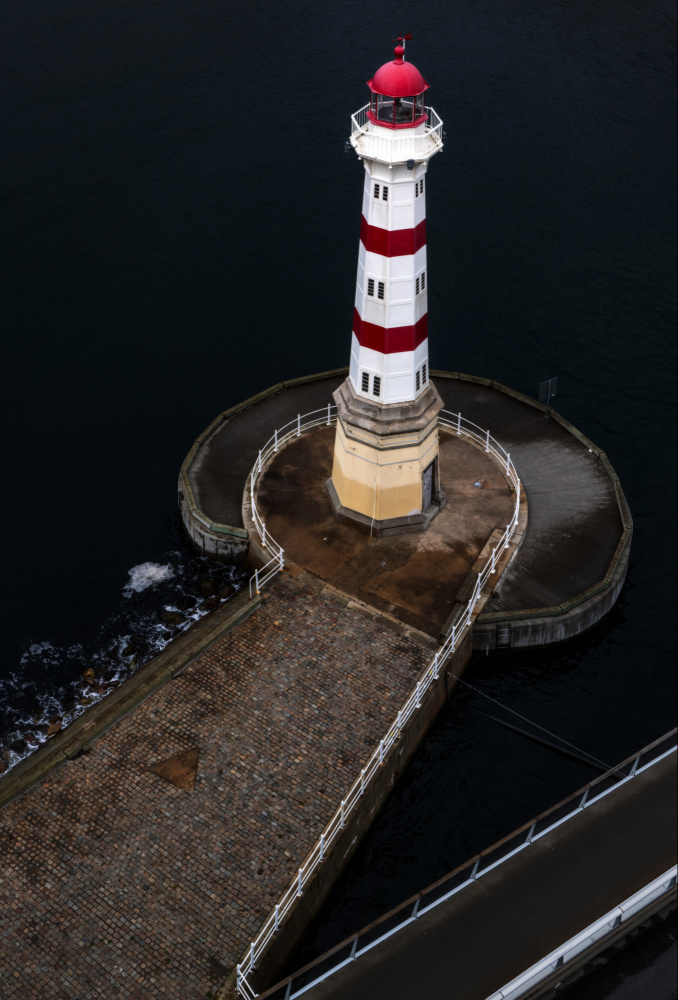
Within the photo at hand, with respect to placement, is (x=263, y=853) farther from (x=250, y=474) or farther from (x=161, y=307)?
(x=161, y=307)

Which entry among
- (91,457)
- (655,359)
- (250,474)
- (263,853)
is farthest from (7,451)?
(655,359)

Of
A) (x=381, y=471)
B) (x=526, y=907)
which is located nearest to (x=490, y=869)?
(x=526, y=907)

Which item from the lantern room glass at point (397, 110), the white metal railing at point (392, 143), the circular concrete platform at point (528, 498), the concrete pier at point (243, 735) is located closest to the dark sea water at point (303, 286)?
the circular concrete platform at point (528, 498)

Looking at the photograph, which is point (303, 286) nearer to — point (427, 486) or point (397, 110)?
point (427, 486)

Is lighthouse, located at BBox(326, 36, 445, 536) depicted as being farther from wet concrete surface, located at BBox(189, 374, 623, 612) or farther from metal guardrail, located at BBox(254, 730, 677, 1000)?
metal guardrail, located at BBox(254, 730, 677, 1000)

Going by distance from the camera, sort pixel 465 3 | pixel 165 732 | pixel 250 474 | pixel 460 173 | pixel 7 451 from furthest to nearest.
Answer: pixel 465 3
pixel 460 173
pixel 7 451
pixel 250 474
pixel 165 732
